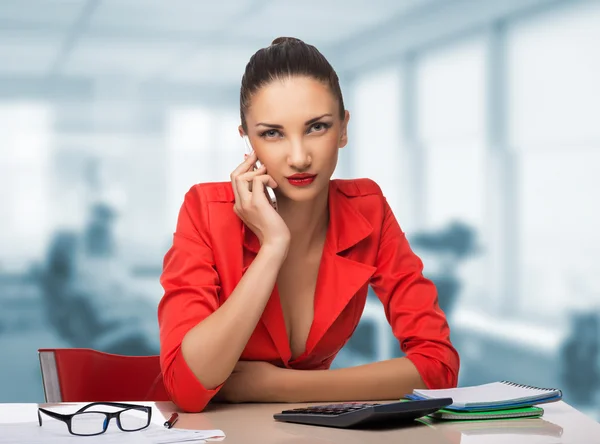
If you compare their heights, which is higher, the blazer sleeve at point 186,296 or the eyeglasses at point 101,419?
the blazer sleeve at point 186,296

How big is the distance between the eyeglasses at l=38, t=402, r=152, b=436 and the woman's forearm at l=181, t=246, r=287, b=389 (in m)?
0.15

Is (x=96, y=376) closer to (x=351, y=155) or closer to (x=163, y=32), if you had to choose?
(x=163, y=32)

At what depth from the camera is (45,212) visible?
5102mm

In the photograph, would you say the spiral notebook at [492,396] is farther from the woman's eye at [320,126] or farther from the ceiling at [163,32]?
the ceiling at [163,32]

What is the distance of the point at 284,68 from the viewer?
1.86 metres

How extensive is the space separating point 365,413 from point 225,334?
→ 39cm

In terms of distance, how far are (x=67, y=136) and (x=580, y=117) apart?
10.4 feet

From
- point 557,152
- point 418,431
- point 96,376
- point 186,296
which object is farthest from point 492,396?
point 557,152

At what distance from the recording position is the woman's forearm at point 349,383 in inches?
65.4

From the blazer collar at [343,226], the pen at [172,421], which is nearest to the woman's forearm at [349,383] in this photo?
the pen at [172,421]

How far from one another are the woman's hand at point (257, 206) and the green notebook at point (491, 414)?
1.70 feet

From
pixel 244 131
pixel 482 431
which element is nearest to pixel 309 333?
pixel 244 131

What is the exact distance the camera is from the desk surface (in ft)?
4.34

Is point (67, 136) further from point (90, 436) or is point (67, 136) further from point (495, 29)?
point (90, 436)
